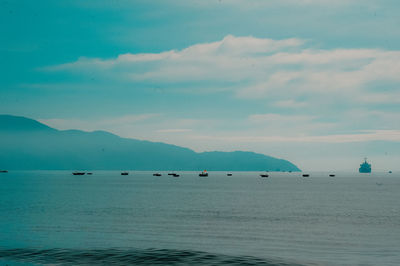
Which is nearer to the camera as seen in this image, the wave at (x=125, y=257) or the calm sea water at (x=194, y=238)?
the wave at (x=125, y=257)

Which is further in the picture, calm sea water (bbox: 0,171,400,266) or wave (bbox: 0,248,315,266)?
calm sea water (bbox: 0,171,400,266)

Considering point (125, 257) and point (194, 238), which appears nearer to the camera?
point (125, 257)

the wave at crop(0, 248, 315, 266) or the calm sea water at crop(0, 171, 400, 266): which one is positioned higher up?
the wave at crop(0, 248, 315, 266)

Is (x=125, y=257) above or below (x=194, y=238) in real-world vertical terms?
above

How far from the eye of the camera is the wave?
1438 inches

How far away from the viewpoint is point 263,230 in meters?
59.1

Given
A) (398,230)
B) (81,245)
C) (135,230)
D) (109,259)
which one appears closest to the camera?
(109,259)

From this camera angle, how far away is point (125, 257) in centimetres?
3859

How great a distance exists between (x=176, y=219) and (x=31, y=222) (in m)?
22.6

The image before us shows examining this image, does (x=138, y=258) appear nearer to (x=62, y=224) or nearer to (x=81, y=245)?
(x=81, y=245)

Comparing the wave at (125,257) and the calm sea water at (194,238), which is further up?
the wave at (125,257)

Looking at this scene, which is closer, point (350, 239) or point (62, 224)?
point (350, 239)

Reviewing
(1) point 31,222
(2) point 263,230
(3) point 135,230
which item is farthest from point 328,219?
(1) point 31,222

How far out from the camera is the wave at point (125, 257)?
3653 cm
